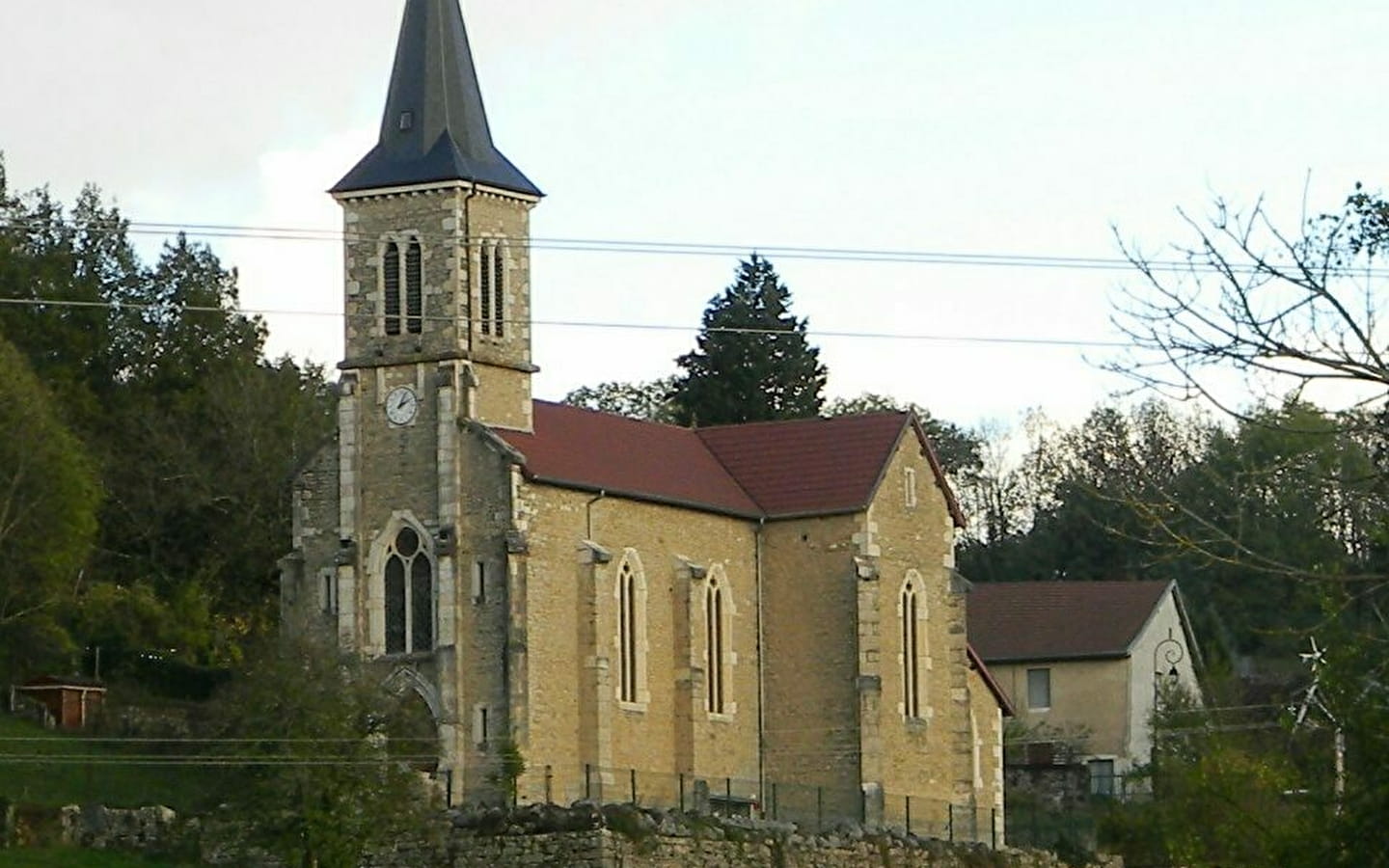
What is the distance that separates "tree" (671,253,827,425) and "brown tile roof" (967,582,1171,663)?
27.2ft

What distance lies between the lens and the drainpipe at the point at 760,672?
68.0 meters

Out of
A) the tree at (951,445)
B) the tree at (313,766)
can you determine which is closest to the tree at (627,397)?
the tree at (951,445)

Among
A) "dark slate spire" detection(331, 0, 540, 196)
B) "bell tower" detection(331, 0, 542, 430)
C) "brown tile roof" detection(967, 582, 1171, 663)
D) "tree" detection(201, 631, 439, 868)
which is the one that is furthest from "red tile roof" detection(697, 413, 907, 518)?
"brown tile roof" detection(967, 582, 1171, 663)

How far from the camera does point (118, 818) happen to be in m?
54.6

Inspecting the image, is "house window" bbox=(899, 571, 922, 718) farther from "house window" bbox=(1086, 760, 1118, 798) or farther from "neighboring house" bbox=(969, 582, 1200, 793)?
"neighboring house" bbox=(969, 582, 1200, 793)

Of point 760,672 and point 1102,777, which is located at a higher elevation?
point 760,672

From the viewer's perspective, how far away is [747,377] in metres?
94.5

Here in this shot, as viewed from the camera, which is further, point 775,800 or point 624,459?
point 624,459

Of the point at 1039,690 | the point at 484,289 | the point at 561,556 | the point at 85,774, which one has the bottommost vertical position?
the point at 85,774

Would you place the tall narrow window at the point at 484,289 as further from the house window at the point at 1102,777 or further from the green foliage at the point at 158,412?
the house window at the point at 1102,777

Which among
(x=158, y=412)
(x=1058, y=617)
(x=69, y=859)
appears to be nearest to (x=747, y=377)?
(x=1058, y=617)

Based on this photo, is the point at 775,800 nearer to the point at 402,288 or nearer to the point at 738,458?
the point at 738,458

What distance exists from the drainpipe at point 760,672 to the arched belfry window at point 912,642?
3056 millimetres

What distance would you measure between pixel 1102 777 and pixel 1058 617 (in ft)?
20.4
